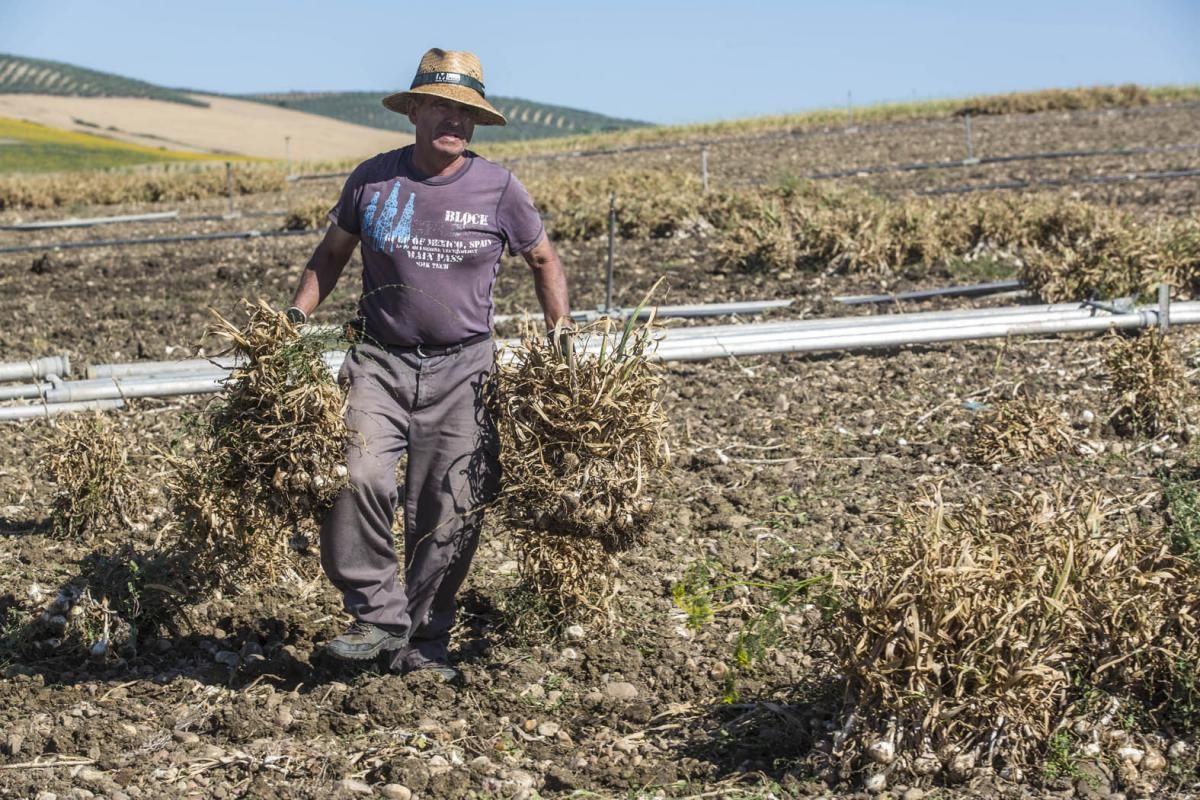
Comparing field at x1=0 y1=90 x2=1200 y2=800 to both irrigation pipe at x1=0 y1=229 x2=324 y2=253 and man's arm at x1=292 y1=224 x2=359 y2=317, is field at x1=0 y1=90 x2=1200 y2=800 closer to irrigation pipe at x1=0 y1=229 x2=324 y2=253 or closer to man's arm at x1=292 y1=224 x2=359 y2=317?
man's arm at x1=292 y1=224 x2=359 y2=317

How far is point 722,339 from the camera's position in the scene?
770 cm

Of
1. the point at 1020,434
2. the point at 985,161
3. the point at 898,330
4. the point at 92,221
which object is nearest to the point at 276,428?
the point at 1020,434

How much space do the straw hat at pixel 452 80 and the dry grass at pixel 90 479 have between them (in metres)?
2.25

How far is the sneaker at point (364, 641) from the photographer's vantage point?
4195mm

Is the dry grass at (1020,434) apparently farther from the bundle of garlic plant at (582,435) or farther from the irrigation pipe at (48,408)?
the irrigation pipe at (48,408)

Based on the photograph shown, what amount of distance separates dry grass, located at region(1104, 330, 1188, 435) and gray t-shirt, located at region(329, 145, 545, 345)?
3672 millimetres

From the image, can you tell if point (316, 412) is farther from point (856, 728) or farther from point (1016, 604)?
point (1016, 604)

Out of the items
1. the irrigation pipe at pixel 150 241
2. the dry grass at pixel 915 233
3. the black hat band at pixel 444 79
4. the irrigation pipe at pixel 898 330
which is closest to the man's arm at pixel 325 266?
the black hat band at pixel 444 79

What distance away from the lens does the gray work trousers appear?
4.19 m

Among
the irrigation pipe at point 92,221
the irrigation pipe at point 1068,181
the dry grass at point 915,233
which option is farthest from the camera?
the irrigation pipe at point 92,221

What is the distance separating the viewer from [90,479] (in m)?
5.64

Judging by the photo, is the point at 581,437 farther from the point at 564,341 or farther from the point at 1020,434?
the point at 1020,434

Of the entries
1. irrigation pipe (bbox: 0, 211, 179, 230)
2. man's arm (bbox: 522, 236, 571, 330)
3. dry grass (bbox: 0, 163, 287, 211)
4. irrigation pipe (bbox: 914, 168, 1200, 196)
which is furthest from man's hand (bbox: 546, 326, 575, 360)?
dry grass (bbox: 0, 163, 287, 211)

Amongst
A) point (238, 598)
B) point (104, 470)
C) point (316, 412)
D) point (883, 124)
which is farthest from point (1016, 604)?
point (883, 124)
